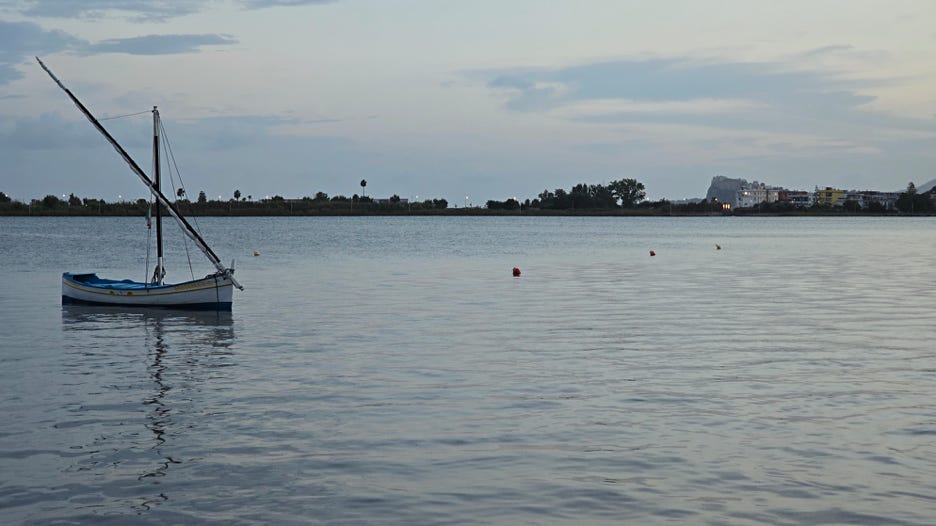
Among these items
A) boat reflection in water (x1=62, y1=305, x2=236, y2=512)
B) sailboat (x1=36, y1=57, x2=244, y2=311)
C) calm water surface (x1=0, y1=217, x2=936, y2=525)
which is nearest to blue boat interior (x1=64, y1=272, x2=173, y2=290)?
sailboat (x1=36, y1=57, x2=244, y2=311)

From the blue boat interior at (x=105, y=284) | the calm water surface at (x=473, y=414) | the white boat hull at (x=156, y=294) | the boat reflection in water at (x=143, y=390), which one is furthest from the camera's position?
the blue boat interior at (x=105, y=284)

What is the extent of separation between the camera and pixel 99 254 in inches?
3465

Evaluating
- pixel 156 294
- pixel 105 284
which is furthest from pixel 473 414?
pixel 105 284

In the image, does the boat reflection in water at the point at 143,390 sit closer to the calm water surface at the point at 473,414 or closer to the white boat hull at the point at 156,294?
the calm water surface at the point at 473,414

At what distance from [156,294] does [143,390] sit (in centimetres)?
1768

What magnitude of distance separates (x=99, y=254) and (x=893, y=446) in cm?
8175

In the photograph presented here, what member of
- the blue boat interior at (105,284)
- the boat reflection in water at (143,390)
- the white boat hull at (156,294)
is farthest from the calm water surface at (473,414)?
the blue boat interior at (105,284)

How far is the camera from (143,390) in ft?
70.7

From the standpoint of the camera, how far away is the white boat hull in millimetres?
37406

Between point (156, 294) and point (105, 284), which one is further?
point (105, 284)

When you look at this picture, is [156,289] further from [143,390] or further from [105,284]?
[143,390]

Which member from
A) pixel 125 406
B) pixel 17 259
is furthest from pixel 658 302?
pixel 17 259

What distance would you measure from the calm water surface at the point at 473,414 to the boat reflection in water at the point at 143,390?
0.08 meters

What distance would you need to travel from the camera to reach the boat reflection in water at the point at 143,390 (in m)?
15.0
